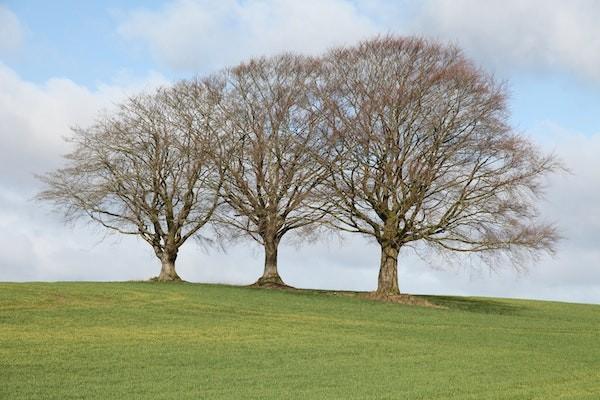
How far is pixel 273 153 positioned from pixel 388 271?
Answer: 1048cm

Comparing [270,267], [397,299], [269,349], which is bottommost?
[269,349]

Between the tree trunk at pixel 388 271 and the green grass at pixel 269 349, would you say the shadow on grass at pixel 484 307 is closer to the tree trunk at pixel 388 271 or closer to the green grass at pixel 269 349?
the tree trunk at pixel 388 271

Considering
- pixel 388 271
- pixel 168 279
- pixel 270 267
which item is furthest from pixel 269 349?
pixel 168 279

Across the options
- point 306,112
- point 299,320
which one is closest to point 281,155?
point 306,112

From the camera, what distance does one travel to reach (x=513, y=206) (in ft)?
155

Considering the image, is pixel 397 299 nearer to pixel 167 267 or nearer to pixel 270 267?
pixel 270 267

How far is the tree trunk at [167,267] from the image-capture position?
5534cm

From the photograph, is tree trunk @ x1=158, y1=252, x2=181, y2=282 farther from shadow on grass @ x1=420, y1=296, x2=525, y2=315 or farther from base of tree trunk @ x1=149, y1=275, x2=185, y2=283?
shadow on grass @ x1=420, y1=296, x2=525, y2=315

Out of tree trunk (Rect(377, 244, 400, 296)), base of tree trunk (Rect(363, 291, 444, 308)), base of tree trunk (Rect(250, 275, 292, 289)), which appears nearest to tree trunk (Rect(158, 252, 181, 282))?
base of tree trunk (Rect(250, 275, 292, 289))

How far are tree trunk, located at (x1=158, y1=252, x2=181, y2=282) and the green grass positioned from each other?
8.52 meters

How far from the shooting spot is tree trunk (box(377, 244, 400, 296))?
4984cm

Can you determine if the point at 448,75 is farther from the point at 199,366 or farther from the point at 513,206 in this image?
the point at 199,366

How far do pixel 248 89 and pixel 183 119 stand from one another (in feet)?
15.7

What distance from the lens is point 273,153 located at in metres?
53.3
